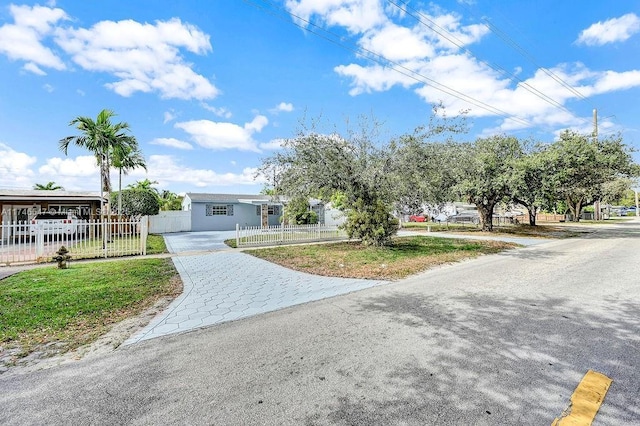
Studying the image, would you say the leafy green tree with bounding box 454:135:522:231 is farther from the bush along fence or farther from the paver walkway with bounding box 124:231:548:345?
the paver walkway with bounding box 124:231:548:345

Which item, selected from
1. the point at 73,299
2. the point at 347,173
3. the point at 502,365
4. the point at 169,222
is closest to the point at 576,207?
the point at 347,173

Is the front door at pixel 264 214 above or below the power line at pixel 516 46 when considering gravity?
below

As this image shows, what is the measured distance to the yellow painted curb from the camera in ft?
6.77

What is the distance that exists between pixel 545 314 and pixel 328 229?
11682 mm

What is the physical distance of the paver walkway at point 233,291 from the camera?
4.37m

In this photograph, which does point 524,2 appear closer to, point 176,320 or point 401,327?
point 401,327

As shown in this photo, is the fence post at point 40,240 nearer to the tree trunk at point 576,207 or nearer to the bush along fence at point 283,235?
the bush along fence at point 283,235

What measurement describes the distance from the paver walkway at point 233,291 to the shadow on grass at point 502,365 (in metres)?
1.60

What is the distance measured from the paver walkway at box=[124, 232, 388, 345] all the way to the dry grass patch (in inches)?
26.3

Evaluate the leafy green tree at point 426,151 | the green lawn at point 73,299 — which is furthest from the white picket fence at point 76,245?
the leafy green tree at point 426,151

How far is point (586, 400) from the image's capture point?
89.7 inches

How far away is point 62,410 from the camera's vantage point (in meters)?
2.27

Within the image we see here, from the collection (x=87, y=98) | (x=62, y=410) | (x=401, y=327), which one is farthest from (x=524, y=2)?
(x=87, y=98)

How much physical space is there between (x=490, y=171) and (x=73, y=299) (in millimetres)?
18618
